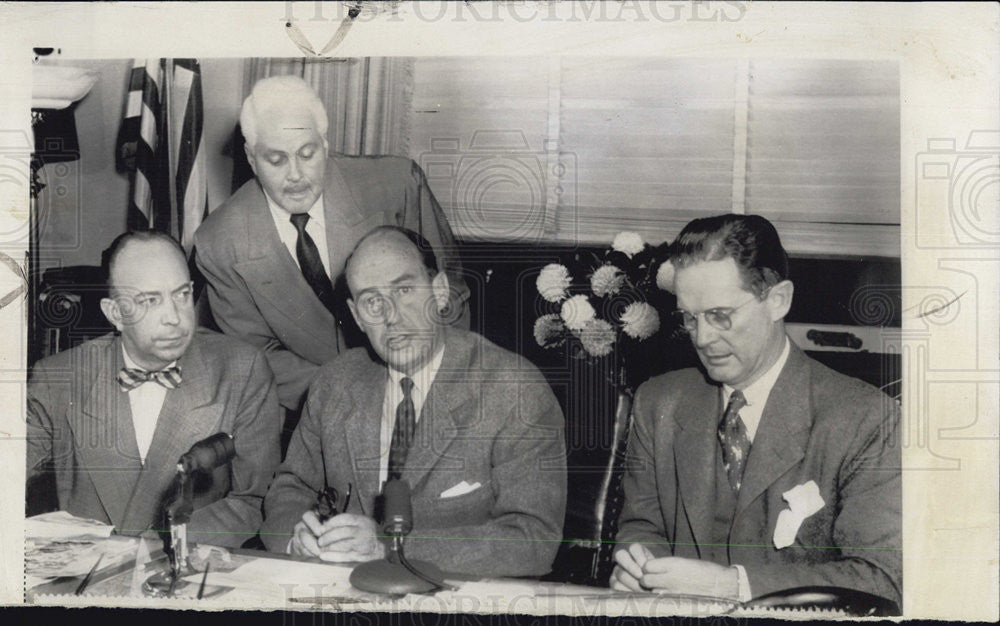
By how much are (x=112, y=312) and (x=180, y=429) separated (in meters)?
0.44

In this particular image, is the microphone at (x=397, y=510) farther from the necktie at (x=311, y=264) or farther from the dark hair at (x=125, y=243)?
the dark hair at (x=125, y=243)

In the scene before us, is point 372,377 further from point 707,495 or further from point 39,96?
point 39,96

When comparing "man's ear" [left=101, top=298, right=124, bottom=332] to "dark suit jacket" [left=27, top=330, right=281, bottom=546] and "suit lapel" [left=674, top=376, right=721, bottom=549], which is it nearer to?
"dark suit jacket" [left=27, top=330, right=281, bottom=546]

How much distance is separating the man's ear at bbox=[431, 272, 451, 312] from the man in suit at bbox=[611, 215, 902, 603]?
708 mm

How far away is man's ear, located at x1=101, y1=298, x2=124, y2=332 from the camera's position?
11.0 feet

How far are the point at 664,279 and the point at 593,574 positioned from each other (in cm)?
95

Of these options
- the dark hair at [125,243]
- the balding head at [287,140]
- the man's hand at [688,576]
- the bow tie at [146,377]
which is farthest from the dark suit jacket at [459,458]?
the dark hair at [125,243]

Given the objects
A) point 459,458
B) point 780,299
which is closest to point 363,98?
point 459,458

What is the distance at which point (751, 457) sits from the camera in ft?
10.3

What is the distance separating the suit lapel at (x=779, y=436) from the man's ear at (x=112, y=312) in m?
2.05

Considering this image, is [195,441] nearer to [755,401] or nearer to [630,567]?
[630,567]

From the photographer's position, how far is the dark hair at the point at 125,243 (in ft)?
11.0

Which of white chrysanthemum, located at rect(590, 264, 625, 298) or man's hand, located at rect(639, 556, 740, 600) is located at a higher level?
white chrysanthemum, located at rect(590, 264, 625, 298)

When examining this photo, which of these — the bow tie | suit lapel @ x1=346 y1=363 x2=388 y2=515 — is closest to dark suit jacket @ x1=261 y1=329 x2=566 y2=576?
suit lapel @ x1=346 y1=363 x2=388 y2=515
